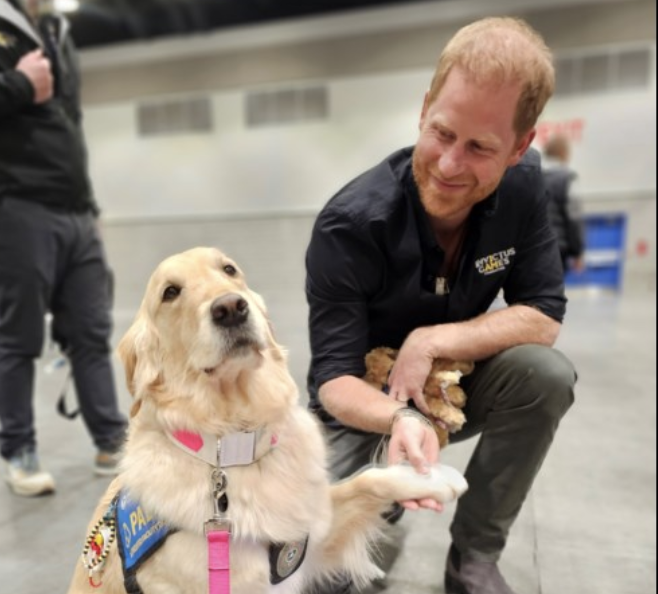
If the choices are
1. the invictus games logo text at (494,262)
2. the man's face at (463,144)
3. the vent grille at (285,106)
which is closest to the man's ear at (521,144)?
the man's face at (463,144)

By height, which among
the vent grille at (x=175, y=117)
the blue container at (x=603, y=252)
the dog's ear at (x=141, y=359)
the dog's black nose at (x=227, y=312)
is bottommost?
the blue container at (x=603, y=252)

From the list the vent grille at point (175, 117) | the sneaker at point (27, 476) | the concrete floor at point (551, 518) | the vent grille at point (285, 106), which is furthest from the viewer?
the vent grille at point (175, 117)

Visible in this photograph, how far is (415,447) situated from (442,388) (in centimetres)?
30

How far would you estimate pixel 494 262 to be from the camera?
138cm

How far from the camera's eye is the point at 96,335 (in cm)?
220

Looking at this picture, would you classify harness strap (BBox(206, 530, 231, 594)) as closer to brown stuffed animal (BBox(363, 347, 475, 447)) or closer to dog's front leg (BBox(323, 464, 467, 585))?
dog's front leg (BBox(323, 464, 467, 585))

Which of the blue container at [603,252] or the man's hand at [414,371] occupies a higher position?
→ the man's hand at [414,371]

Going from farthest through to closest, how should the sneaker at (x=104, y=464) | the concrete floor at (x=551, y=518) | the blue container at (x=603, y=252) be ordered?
the blue container at (x=603, y=252), the sneaker at (x=104, y=464), the concrete floor at (x=551, y=518)

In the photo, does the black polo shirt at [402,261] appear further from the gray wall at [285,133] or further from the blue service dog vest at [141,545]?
the gray wall at [285,133]

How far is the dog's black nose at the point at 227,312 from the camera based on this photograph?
1049mm

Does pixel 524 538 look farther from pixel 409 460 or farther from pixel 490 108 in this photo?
pixel 490 108

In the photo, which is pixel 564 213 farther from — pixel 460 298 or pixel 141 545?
pixel 141 545

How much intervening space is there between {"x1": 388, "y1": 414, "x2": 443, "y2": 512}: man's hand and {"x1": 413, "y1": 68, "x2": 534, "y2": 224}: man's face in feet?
1.67

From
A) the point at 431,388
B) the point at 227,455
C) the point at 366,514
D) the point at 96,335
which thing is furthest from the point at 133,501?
the point at 96,335
